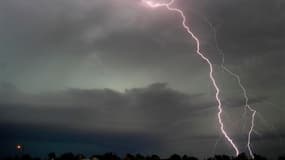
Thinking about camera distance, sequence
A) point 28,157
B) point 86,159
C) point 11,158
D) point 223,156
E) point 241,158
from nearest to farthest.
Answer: point 86,159 < point 241,158 < point 11,158 < point 28,157 < point 223,156

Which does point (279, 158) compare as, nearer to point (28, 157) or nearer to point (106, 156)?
point (106, 156)

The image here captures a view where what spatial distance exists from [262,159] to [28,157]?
140ft

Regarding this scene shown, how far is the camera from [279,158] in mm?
75250

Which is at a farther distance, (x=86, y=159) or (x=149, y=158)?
(x=149, y=158)

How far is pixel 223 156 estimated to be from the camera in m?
83.2

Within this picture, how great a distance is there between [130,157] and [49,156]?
13.8m

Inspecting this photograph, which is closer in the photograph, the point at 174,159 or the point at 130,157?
the point at 130,157

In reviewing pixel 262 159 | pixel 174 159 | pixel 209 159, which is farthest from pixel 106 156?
pixel 262 159

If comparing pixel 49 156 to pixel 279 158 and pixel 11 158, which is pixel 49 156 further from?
pixel 279 158

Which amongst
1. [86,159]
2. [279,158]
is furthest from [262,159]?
[86,159]

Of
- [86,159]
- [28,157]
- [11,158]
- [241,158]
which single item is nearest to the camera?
[86,159]

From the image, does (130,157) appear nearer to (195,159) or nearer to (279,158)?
(195,159)

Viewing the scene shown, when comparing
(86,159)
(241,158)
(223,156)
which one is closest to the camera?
(86,159)

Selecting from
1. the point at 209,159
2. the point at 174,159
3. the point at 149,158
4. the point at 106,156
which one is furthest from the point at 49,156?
the point at 209,159
